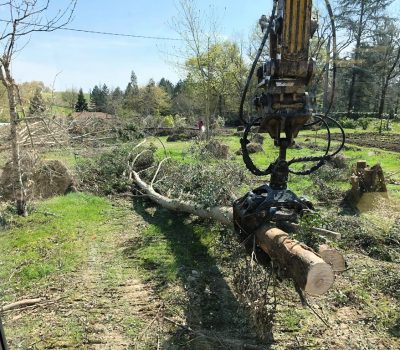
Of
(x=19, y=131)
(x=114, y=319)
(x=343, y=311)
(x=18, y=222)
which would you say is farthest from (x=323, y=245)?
(x=19, y=131)

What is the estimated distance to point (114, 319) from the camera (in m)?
4.50

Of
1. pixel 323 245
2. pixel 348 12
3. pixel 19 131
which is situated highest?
pixel 348 12

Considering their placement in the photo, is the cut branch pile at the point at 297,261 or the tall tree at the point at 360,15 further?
the tall tree at the point at 360,15

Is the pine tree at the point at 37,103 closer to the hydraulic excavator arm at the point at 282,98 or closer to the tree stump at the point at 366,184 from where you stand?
the hydraulic excavator arm at the point at 282,98

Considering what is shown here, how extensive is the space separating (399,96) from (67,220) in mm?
40015

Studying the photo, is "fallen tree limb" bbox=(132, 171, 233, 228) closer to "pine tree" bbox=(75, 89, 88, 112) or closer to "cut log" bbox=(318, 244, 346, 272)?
"cut log" bbox=(318, 244, 346, 272)

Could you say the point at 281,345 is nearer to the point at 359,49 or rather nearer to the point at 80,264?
the point at 80,264

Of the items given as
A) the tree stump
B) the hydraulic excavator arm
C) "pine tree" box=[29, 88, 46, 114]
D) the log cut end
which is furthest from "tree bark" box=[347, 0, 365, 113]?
the log cut end

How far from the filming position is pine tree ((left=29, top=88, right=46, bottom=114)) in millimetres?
8516

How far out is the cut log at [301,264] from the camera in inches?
136

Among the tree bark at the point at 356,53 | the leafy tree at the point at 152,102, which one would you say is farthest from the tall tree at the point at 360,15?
the leafy tree at the point at 152,102

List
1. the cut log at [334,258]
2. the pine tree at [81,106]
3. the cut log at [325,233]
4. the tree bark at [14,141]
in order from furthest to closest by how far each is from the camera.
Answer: the pine tree at [81,106] → the tree bark at [14,141] → the cut log at [325,233] → the cut log at [334,258]

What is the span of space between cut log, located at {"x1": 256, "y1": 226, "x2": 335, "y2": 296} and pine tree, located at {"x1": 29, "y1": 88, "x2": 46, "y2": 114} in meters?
6.43

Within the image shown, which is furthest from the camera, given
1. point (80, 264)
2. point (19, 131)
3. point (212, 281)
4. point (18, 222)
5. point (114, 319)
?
point (19, 131)
